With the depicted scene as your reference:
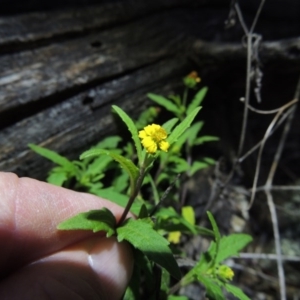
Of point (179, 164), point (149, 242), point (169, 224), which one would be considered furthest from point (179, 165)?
point (149, 242)

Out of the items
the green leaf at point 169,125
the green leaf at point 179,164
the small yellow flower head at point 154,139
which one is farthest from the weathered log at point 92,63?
the small yellow flower head at point 154,139

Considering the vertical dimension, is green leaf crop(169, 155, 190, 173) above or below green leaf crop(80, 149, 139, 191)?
below

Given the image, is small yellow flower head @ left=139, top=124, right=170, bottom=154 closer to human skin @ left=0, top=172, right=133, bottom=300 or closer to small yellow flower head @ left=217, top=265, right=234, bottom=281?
human skin @ left=0, top=172, right=133, bottom=300

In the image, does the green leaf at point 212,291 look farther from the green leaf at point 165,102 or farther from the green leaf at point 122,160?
the green leaf at point 165,102

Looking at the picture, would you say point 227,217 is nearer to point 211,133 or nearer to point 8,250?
point 211,133

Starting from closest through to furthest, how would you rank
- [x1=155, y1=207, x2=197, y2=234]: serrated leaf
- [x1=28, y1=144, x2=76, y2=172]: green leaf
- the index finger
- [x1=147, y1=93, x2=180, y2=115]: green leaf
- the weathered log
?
the index finger, [x1=155, y1=207, x2=197, y2=234]: serrated leaf, [x1=28, y1=144, x2=76, y2=172]: green leaf, the weathered log, [x1=147, y1=93, x2=180, y2=115]: green leaf

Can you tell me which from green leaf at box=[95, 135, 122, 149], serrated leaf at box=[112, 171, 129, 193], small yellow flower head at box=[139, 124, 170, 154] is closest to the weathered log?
green leaf at box=[95, 135, 122, 149]
